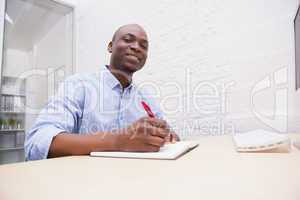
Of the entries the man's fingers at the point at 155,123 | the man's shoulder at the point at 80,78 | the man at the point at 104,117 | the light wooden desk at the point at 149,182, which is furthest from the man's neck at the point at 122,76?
the light wooden desk at the point at 149,182

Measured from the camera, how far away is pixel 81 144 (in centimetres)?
58

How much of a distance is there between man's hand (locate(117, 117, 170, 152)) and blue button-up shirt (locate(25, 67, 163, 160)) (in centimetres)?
17

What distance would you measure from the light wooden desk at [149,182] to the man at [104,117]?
0.13m

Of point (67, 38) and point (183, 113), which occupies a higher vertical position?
point (67, 38)

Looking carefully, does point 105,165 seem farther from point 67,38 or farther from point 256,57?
point 67,38

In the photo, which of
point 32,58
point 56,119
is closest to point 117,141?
point 56,119

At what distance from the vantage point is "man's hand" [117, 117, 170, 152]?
22.2 inches

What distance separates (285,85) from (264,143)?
2.38 ft

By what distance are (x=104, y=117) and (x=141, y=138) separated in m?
0.37

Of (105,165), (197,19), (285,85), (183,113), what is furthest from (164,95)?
(105,165)

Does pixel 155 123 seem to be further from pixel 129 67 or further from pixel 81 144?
pixel 129 67

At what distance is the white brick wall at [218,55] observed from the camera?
4.10 ft

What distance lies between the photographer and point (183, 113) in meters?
1.55

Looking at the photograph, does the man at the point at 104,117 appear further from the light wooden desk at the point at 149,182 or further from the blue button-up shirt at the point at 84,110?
the light wooden desk at the point at 149,182
